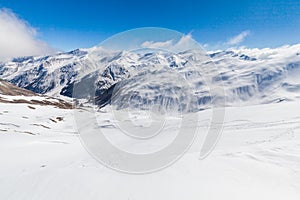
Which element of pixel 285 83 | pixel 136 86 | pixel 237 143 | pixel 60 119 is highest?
pixel 285 83

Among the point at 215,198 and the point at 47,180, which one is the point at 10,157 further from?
the point at 215,198

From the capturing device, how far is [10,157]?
1642cm

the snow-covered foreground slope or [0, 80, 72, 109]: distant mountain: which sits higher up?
the snow-covered foreground slope

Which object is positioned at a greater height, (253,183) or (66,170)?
(253,183)

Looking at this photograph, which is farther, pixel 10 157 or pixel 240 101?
pixel 240 101

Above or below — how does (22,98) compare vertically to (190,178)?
below

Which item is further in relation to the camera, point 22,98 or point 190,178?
point 22,98

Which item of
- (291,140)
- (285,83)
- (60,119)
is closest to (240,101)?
(285,83)

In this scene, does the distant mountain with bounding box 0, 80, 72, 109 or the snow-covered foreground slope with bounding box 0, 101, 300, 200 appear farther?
the distant mountain with bounding box 0, 80, 72, 109

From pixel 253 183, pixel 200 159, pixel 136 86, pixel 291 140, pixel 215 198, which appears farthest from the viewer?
pixel 136 86

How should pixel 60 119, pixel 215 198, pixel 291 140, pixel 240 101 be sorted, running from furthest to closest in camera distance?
pixel 240 101 → pixel 60 119 → pixel 291 140 → pixel 215 198

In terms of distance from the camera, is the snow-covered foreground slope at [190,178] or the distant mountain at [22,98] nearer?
the snow-covered foreground slope at [190,178]

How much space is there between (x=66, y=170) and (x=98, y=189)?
3739 millimetres

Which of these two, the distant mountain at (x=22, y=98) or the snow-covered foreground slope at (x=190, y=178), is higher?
the snow-covered foreground slope at (x=190, y=178)
